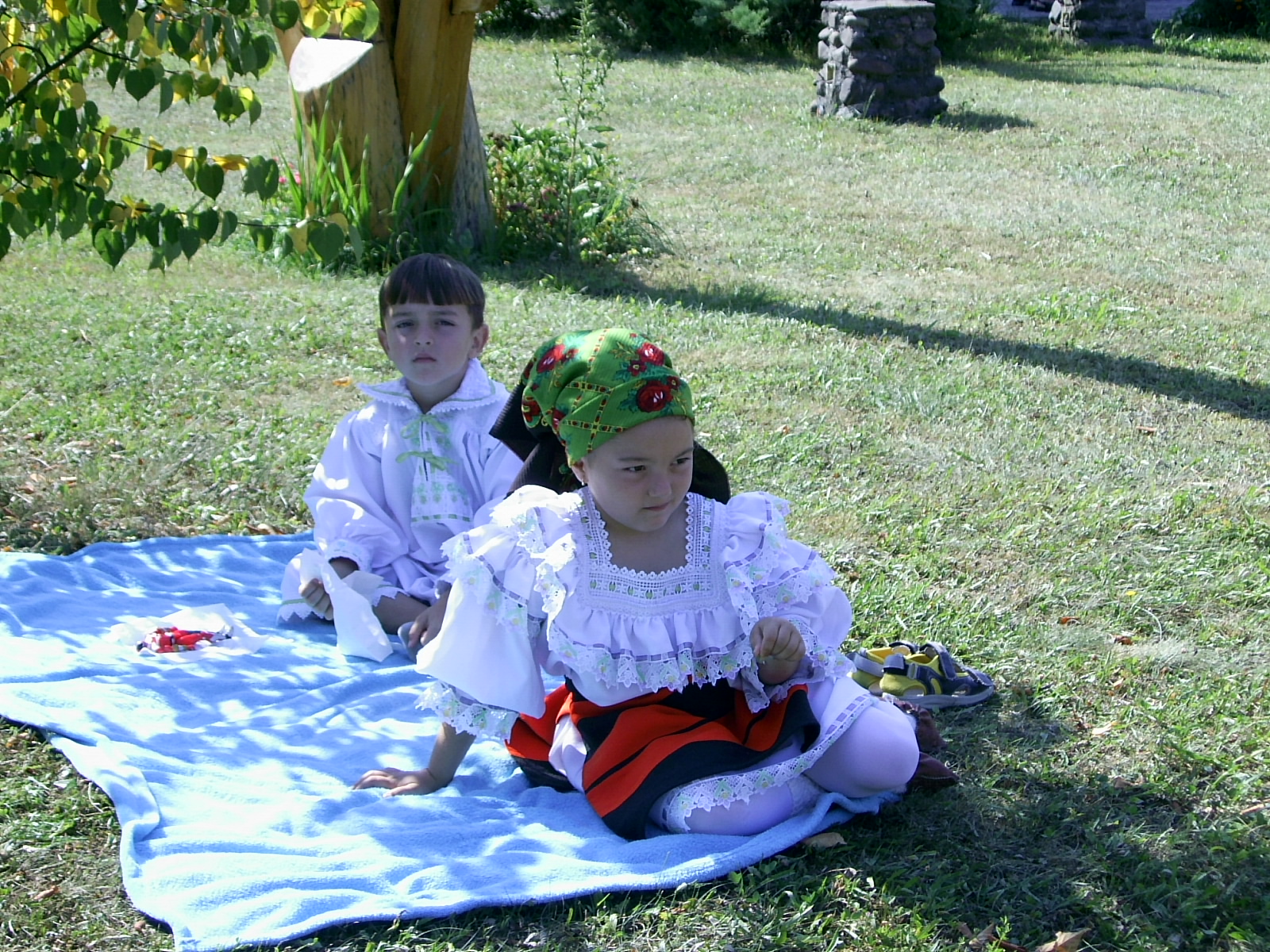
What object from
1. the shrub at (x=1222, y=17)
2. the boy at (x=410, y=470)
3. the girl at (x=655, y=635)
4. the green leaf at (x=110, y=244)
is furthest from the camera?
the shrub at (x=1222, y=17)

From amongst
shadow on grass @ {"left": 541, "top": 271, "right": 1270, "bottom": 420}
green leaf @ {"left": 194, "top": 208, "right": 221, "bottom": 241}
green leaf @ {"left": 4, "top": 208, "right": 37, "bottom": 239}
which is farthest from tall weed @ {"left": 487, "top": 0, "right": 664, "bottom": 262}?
green leaf @ {"left": 194, "top": 208, "right": 221, "bottom": 241}

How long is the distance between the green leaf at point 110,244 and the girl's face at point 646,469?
1797 mm

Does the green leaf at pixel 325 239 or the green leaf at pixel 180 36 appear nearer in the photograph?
the green leaf at pixel 180 36

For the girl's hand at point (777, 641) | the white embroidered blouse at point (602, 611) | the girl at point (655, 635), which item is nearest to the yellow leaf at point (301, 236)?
the girl at point (655, 635)

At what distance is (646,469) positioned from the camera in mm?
2914

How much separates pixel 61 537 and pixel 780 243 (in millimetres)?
5968

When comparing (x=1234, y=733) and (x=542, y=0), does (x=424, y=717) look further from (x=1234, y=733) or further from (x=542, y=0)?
(x=542, y=0)

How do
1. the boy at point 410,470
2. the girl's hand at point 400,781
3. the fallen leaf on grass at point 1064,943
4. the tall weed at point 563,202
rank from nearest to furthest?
the fallen leaf on grass at point 1064,943, the girl's hand at point 400,781, the boy at point 410,470, the tall weed at point 563,202

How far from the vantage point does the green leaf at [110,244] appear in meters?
3.94

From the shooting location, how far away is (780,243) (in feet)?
31.7

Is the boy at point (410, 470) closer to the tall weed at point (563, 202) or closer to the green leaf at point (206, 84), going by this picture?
the green leaf at point (206, 84)

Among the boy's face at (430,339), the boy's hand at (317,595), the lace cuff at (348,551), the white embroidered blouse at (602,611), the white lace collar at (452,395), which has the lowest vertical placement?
the boy's hand at (317,595)

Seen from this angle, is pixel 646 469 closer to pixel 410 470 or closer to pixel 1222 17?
pixel 410 470

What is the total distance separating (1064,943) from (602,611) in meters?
1.17
